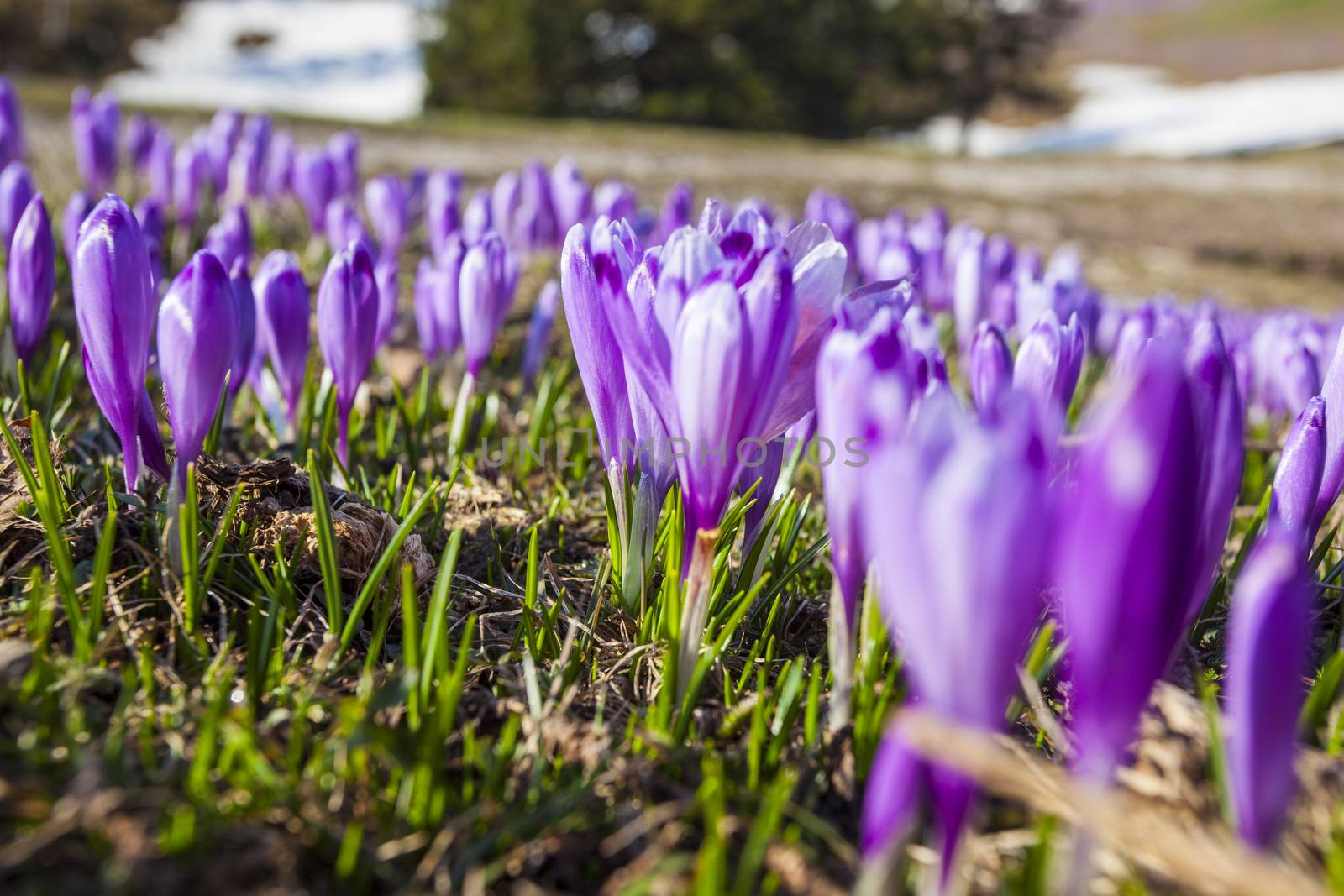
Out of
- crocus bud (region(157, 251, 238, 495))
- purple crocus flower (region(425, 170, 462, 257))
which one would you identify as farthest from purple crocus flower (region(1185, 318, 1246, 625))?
purple crocus flower (region(425, 170, 462, 257))

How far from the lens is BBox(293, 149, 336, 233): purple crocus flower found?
401cm

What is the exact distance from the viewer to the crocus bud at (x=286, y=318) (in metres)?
1.94

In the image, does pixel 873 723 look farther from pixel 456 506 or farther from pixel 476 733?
pixel 456 506

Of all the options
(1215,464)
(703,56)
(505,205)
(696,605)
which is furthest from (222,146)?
(703,56)

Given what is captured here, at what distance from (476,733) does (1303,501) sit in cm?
116

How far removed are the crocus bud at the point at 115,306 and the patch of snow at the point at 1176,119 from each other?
107ft

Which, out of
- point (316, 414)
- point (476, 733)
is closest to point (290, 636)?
point (476, 733)

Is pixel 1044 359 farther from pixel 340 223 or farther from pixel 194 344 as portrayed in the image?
pixel 340 223

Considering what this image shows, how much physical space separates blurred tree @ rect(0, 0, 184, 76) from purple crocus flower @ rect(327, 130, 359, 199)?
27913 millimetres

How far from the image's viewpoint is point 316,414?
231 centimetres

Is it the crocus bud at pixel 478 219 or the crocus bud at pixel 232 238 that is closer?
the crocus bud at pixel 232 238

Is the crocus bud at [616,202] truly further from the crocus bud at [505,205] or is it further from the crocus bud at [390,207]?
the crocus bud at [390,207]

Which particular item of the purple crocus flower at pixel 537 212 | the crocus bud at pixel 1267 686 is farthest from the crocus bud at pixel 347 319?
the purple crocus flower at pixel 537 212

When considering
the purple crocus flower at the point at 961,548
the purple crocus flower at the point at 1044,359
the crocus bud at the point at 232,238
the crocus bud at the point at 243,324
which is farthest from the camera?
the crocus bud at the point at 232,238
